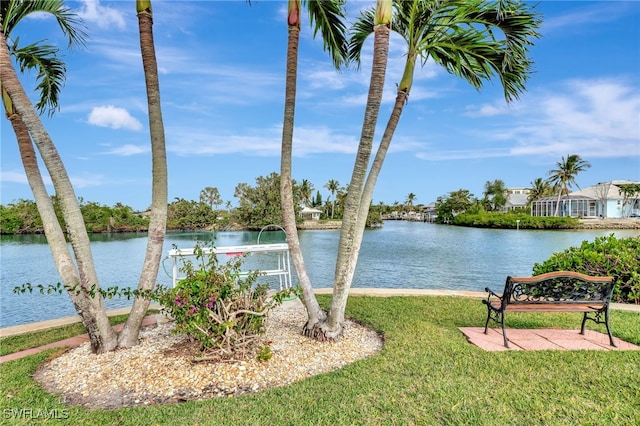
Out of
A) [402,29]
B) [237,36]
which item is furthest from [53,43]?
[402,29]

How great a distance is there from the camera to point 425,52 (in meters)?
4.91

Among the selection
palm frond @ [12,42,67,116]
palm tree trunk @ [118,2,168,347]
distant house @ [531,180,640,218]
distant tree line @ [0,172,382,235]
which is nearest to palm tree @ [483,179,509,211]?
distant house @ [531,180,640,218]

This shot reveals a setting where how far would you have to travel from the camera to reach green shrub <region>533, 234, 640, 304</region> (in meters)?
6.53

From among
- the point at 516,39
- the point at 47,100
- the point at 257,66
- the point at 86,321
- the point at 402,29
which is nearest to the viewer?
the point at 86,321

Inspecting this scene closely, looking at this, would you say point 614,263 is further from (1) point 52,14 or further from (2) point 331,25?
(1) point 52,14

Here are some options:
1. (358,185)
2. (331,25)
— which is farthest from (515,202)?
(358,185)

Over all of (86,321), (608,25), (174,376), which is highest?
(608,25)

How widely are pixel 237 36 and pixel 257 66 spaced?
1126 millimetres

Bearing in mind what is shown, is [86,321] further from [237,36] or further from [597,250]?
[597,250]

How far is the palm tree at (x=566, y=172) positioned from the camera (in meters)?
56.2

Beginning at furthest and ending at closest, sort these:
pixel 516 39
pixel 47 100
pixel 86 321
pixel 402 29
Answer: pixel 47 100 < pixel 402 29 < pixel 516 39 < pixel 86 321

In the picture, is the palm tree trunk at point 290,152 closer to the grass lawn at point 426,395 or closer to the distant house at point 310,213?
the grass lawn at point 426,395

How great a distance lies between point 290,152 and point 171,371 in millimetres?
2712

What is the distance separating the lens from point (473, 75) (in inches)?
208
